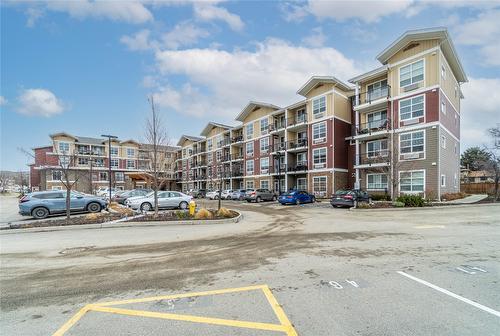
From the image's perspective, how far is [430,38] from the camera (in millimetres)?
23172

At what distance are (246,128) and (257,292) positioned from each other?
4150cm

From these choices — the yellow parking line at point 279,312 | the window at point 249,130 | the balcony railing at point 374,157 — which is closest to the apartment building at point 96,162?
the window at point 249,130

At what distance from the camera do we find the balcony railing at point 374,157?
990 inches

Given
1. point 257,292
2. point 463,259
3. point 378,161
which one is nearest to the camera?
point 257,292

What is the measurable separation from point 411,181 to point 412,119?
231 inches

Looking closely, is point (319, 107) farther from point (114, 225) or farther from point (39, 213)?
point (39, 213)

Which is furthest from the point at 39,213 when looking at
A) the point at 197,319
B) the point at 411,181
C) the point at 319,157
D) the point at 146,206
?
the point at 411,181

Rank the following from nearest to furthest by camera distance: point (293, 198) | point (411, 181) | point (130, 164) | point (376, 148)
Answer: point (411, 181) < point (293, 198) < point (376, 148) < point (130, 164)

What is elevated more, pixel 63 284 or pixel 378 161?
pixel 378 161

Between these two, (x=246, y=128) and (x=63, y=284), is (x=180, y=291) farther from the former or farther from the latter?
(x=246, y=128)

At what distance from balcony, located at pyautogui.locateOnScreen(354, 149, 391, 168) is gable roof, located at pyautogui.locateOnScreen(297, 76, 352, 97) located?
9.15 metres

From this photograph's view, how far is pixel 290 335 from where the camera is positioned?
3.15 metres

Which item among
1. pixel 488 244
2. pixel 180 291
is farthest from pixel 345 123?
pixel 180 291

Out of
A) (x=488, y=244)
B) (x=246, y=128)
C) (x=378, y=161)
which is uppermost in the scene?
(x=246, y=128)
